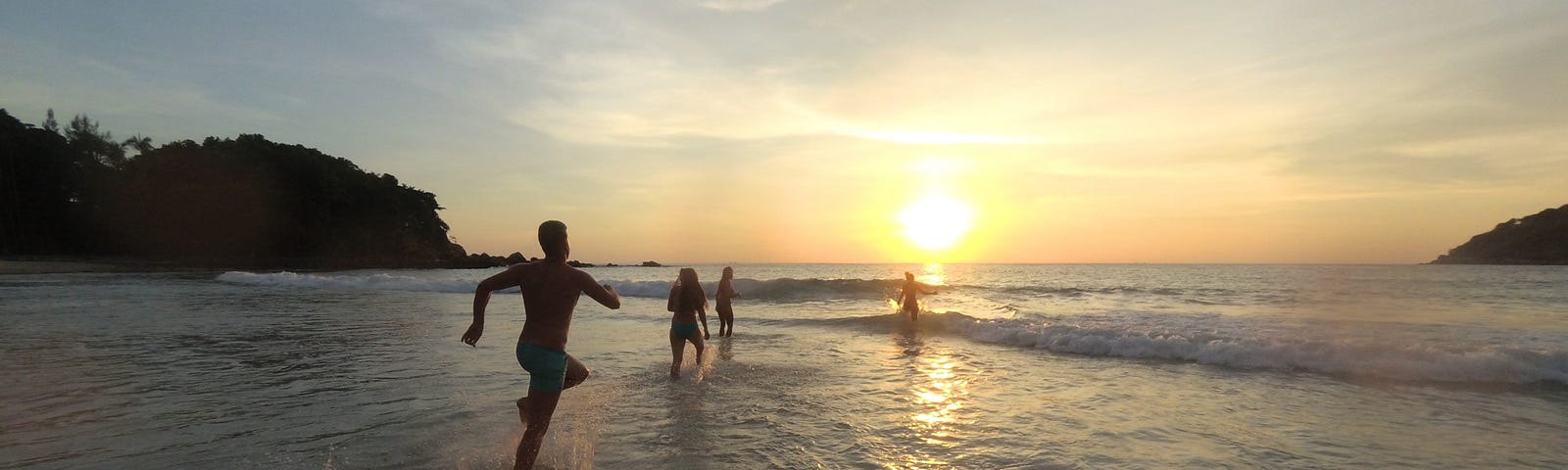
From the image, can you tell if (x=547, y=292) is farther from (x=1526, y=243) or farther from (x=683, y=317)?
(x=1526, y=243)

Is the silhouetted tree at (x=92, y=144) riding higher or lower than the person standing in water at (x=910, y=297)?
higher

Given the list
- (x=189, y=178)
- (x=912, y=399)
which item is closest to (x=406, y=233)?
(x=189, y=178)

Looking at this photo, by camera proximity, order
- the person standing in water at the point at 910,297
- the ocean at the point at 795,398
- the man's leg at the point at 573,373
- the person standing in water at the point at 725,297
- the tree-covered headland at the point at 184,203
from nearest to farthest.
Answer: the man's leg at the point at 573,373
the ocean at the point at 795,398
the person standing in water at the point at 725,297
the person standing in water at the point at 910,297
the tree-covered headland at the point at 184,203

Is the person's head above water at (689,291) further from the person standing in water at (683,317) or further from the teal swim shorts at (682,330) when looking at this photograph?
the teal swim shorts at (682,330)

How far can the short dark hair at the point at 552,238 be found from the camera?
468 cm

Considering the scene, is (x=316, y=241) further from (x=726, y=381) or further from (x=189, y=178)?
(x=726, y=381)

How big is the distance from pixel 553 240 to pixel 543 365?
862 millimetres

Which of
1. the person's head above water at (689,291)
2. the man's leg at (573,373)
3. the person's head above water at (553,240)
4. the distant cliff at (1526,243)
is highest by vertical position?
the distant cliff at (1526,243)

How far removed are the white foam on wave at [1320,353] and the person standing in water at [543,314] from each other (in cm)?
1031

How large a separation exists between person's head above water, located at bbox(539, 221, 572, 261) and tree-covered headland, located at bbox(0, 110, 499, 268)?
79.5 m

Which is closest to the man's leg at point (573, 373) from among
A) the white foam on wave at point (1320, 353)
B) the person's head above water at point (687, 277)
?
the person's head above water at point (687, 277)

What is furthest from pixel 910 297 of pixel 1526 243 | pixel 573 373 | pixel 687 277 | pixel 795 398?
pixel 1526 243

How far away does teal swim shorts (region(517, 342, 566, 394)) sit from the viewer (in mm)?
4746

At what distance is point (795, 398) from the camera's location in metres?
8.13
